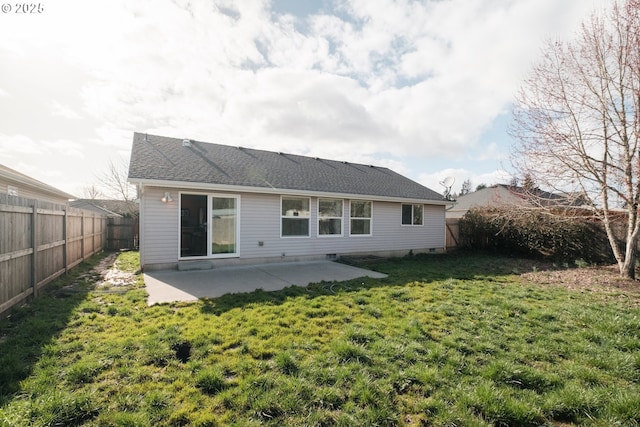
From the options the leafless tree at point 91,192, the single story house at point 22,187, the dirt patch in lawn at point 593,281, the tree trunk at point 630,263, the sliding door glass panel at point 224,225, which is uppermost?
the leafless tree at point 91,192

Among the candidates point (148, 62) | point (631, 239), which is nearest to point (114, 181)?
point (148, 62)

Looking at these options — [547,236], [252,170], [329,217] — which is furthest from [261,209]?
[547,236]

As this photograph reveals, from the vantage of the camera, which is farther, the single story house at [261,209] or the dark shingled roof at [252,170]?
the dark shingled roof at [252,170]

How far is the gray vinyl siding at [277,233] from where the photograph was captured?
8242 mm

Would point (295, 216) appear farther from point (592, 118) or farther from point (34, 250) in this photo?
point (592, 118)

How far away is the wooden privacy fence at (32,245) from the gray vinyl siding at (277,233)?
1.74m

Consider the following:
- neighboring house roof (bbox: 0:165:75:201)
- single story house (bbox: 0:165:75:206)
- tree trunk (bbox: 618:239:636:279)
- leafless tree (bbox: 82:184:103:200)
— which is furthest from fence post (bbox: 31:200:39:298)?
leafless tree (bbox: 82:184:103:200)

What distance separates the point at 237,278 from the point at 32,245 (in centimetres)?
392

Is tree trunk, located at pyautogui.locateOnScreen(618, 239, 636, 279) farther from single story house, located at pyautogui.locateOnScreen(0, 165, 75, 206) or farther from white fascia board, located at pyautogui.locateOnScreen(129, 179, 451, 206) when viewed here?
single story house, located at pyautogui.locateOnScreen(0, 165, 75, 206)

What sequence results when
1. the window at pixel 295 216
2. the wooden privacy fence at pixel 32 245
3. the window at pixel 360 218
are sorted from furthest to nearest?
the window at pixel 360 218
the window at pixel 295 216
the wooden privacy fence at pixel 32 245

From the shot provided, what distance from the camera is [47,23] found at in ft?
20.6

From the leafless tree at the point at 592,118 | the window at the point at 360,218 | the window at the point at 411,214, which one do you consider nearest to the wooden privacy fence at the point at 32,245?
the window at the point at 360,218

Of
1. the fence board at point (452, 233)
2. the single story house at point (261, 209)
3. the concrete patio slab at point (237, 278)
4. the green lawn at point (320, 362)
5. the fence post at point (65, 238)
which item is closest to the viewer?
the green lawn at point (320, 362)

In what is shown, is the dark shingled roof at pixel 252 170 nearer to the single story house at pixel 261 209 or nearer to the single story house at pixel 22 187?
the single story house at pixel 261 209
